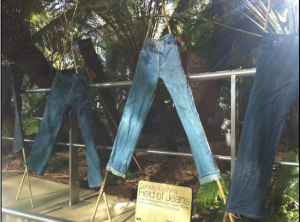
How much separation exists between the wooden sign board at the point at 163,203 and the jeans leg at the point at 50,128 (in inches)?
32.9

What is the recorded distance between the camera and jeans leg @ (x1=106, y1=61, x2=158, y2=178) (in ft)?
5.91

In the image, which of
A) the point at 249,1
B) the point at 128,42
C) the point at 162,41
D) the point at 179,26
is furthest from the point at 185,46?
the point at 162,41

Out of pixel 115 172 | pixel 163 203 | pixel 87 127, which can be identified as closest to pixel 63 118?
pixel 87 127

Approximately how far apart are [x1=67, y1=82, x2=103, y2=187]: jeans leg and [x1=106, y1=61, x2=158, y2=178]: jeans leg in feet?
0.84

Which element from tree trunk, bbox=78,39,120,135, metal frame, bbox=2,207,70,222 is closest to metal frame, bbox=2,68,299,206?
metal frame, bbox=2,207,70,222

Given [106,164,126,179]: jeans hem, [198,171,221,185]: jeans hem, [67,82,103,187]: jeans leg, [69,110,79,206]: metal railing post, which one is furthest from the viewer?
[69,110,79,206]: metal railing post

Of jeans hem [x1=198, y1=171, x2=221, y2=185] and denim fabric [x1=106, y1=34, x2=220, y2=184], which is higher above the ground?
denim fabric [x1=106, y1=34, x2=220, y2=184]

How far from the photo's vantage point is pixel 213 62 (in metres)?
3.60

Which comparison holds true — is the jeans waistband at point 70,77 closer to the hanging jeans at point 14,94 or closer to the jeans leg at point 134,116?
the jeans leg at point 134,116

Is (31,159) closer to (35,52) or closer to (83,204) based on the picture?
(83,204)

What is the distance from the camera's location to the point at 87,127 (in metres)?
2.10

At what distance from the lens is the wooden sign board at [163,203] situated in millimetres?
1673

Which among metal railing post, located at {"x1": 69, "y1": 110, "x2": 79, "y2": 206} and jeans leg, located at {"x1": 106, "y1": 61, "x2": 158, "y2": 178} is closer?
jeans leg, located at {"x1": 106, "y1": 61, "x2": 158, "y2": 178}

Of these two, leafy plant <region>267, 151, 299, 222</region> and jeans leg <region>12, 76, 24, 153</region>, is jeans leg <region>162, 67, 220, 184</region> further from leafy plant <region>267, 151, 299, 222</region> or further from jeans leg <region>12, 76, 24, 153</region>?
jeans leg <region>12, 76, 24, 153</region>
